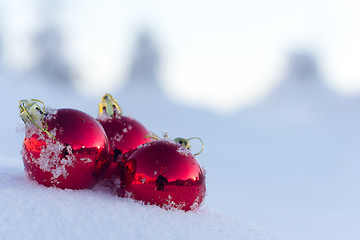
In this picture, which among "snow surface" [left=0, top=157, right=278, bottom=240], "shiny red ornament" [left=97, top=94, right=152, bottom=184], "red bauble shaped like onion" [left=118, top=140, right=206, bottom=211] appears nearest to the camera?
"snow surface" [left=0, top=157, right=278, bottom=240]

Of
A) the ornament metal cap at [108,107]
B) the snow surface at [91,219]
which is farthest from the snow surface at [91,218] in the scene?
the ornament metal cap at [108,107]

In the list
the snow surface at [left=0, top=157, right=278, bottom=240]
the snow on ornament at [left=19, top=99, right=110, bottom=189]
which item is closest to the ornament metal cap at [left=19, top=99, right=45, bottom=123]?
the snow on ornament at [left=19, top=99, right=110, bottom=189]

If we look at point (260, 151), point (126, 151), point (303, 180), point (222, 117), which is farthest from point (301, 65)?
point (126, 151)

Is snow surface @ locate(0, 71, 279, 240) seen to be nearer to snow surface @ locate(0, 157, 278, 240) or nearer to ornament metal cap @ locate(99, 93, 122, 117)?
snow surface @ locate(0, 157, 278, 240)

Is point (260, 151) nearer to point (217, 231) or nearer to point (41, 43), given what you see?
point (217, 231)

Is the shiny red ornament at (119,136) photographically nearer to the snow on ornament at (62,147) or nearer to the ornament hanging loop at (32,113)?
the snow on ornament at (62,147)

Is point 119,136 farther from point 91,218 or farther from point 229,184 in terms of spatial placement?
point 229,184

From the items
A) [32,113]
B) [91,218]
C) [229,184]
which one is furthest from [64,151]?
[229,184]
